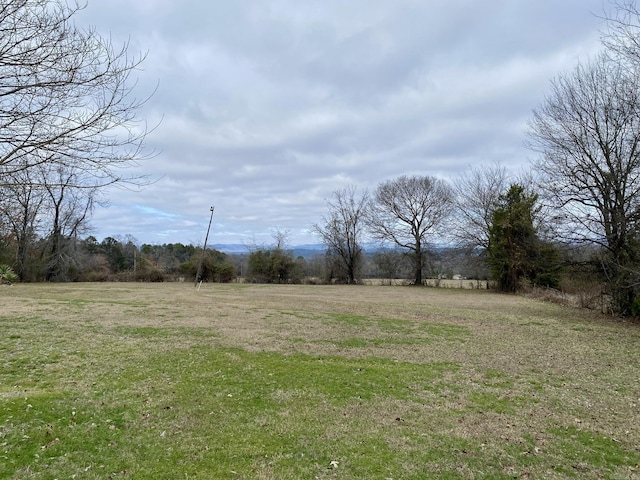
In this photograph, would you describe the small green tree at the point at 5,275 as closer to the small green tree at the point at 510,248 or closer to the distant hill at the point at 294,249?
the distant hill at the point at 294,249

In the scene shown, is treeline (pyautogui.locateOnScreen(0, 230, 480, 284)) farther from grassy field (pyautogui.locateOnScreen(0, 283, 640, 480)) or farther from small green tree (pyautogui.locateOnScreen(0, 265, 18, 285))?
grassy field (pyautogui.locateOnScreen(0, 283, 640, 480))

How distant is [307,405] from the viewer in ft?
14.8

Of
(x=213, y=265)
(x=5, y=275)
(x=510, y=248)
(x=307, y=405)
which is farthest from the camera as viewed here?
(x=213, y=265)

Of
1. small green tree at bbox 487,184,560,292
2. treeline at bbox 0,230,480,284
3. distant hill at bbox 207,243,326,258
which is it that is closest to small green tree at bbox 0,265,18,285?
treeline at bbox 0,230,480,284

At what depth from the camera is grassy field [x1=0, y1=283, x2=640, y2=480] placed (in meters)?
3.21

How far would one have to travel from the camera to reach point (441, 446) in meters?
3.65

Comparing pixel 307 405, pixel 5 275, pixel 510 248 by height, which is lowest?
pixel 307 405

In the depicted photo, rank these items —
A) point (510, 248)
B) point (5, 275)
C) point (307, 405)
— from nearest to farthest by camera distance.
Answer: point (307, 405), point (5, 275), point (510, 248)

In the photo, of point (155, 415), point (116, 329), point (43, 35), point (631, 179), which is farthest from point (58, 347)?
point (631, 179)

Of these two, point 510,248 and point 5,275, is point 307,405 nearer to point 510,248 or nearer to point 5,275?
point 510,248

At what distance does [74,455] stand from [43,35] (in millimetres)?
3601

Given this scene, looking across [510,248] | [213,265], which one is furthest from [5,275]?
[510,248]

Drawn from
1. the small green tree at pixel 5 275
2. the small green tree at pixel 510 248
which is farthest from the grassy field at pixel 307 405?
the small green tree at pixel 5 275

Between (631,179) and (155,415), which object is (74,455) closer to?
(155,415)
